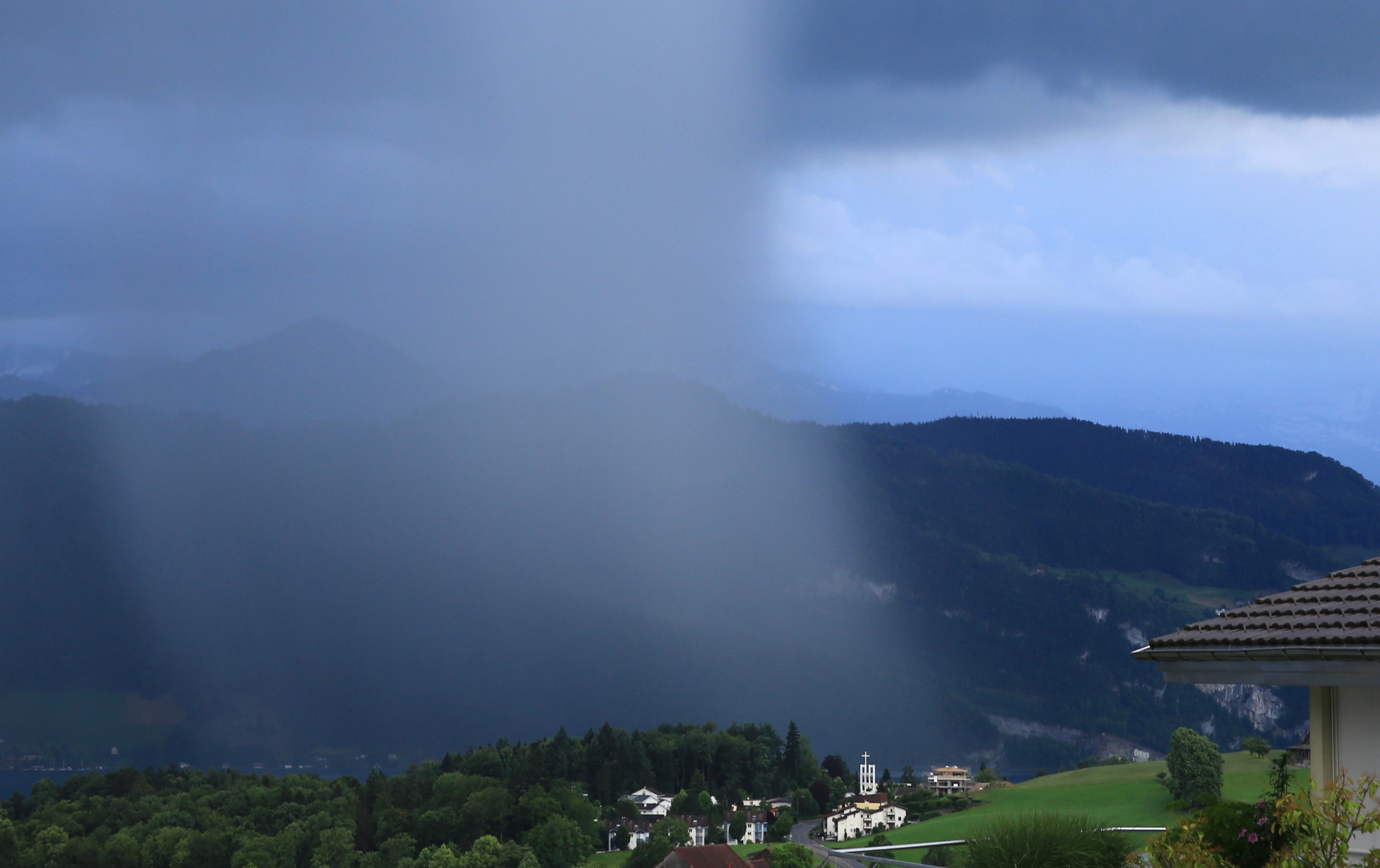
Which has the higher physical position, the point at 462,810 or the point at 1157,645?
the point at 1157,645

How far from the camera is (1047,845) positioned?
1335 cm

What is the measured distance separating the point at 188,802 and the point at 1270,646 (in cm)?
18544

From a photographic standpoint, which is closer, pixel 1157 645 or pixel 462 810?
pixel 1157 645

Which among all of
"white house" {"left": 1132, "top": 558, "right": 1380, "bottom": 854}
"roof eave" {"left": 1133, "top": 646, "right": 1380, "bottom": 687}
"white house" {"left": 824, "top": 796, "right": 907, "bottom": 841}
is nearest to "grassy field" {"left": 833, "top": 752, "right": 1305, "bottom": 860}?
"white house" {"left": 824, "top": 796, "right": 907, "bottom": 841}

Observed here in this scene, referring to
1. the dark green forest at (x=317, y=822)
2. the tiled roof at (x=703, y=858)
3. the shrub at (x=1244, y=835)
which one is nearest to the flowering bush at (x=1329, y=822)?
the shrub at (x=1244, y=835)

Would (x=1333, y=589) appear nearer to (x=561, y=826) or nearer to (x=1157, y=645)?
(x=1157, y=645)

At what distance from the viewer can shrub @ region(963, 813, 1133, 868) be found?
13195 mm

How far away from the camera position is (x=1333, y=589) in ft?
39.5

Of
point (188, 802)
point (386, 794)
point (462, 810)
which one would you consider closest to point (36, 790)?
point (188, 802)

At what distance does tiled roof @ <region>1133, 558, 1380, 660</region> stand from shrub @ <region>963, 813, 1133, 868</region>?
9.38ft

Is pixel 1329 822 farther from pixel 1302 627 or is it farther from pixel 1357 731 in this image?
pixel 1302 627

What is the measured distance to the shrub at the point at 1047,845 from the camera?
43.3ft

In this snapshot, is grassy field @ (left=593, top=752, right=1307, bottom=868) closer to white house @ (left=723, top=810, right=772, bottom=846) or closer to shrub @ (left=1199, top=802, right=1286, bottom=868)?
white house @ (left=723, top=810, right=772, bottom=846)

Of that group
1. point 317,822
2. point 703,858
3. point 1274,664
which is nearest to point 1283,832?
point 1274,664
